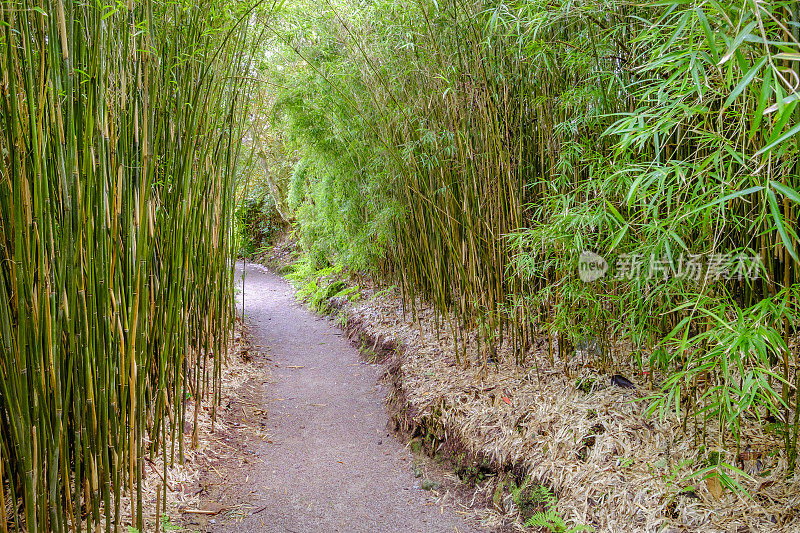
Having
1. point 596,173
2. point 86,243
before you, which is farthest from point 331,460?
point 596,173

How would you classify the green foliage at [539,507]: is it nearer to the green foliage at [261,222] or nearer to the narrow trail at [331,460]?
the narrow trail at [331,460]

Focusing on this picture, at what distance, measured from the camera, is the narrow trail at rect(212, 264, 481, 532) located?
6.09 feet

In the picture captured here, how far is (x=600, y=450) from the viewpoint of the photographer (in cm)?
176

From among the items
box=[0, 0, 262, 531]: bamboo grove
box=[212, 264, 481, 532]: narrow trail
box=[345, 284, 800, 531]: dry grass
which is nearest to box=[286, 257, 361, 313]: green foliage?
box=[212, 264, 481, 532]: narrow trail

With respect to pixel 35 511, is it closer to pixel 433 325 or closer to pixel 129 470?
pixel 129 470

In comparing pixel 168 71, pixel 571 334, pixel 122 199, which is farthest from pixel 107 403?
pixel 571 334

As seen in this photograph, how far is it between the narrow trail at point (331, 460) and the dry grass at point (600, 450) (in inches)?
10.7

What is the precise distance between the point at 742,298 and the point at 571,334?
23.9 inches

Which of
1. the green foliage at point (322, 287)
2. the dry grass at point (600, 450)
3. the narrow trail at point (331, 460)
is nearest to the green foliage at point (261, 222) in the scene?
the green foliage at point (322, 287)

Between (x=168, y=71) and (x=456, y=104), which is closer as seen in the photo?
(x=168, y=71)

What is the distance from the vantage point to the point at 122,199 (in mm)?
1459

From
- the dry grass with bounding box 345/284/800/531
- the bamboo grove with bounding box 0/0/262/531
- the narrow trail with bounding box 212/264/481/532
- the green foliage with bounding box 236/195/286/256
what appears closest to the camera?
the bamboo grove with bounding box 0/0/262/531

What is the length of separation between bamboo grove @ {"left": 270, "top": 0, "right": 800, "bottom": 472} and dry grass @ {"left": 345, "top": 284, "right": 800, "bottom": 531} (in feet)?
0.30

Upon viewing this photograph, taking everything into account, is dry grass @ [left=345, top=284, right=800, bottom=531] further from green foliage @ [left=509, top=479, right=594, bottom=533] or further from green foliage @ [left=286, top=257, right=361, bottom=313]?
green foliage @ [left=286, top=257, right=361, bottom=313]
